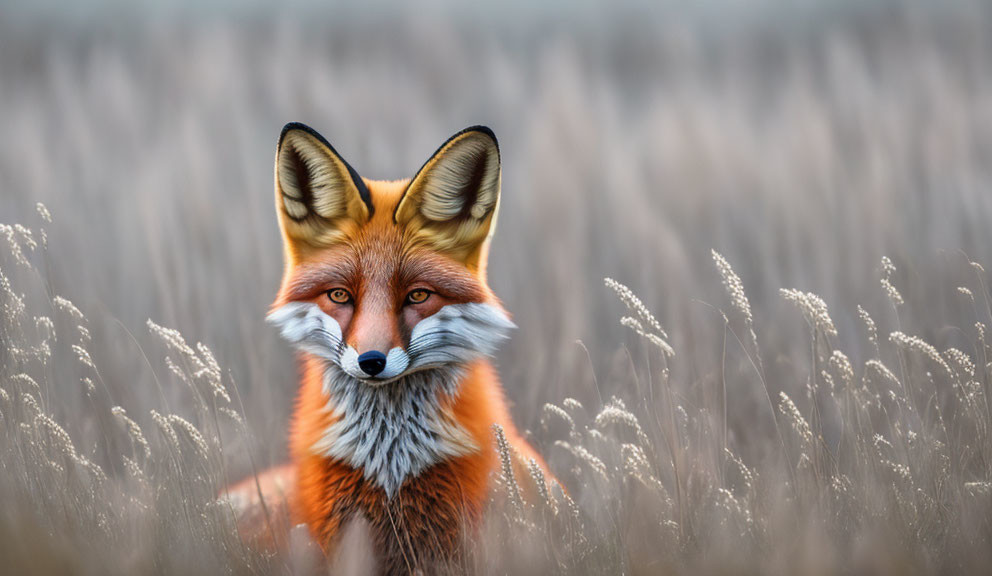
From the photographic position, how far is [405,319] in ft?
7.53

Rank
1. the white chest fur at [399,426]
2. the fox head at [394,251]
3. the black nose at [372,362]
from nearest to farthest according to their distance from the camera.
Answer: the black nose at [372,362] → the fox head at [394,251] → the white chest fur at [399,426]

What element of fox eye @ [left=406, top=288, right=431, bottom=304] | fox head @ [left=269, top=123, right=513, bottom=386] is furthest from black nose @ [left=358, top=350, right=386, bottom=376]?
fox eye @ [left=406, top=288, right=431, bottom=304]

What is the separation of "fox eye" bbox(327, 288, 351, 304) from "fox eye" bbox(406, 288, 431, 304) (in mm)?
Answer: 178

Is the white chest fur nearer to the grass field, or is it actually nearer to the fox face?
the fox face

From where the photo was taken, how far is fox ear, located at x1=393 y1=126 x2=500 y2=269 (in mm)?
2387

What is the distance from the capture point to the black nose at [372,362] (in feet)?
6.99

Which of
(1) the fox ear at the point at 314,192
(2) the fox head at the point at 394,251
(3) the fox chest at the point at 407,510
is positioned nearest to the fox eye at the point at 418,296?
(2) the fox head at the point at 394,251

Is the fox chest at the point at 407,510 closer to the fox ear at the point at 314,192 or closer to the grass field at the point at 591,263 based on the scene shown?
the grass field at the point at 591,263

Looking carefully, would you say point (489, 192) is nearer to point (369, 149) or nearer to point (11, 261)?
point (369, 149)

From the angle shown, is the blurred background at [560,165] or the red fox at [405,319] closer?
the red fox at [405,319]

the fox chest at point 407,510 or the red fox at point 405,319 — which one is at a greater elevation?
the red fox at point 405,319

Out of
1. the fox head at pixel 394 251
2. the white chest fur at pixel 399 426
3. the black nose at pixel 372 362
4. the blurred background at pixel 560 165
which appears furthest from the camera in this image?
the blurred background at pixel 560 165

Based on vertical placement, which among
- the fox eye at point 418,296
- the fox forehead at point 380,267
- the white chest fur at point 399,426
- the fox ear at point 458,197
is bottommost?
the white chest fur at point 399,426

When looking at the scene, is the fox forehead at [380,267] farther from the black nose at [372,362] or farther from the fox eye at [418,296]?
the black nose at [372,362]
